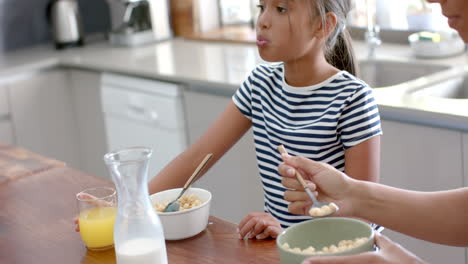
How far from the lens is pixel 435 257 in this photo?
207 cm

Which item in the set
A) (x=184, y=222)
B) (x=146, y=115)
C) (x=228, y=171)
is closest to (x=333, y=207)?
(x=184, y=222)

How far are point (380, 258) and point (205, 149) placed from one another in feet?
2.49

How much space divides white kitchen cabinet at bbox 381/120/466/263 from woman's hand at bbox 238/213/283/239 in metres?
0.79

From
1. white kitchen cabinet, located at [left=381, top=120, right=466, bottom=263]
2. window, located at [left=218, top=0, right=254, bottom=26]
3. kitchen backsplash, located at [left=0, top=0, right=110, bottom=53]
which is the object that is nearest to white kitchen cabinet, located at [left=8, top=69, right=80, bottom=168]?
kitchen backsplash, located at [left=0, top=0, right=110, bottom=53]

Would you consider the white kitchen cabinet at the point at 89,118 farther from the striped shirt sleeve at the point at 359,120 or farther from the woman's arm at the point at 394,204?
the woman's arm at the point at 394,204

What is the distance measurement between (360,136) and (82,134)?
2.05m

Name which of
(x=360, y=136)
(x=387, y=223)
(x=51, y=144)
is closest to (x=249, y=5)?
(x=51, y=144)

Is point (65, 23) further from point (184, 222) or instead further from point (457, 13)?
point (457, 13)

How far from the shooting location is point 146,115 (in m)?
2.87

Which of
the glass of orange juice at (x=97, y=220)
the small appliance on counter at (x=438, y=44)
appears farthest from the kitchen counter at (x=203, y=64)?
the glass of orange juice at (x=97, y=220)

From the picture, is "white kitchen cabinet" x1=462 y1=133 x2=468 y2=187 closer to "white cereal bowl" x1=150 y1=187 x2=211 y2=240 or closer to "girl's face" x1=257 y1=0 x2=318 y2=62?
"girl's face" x1=257 y1=0 x2=318 y2=62

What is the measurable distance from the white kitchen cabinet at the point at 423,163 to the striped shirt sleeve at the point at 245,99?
1.57 feet

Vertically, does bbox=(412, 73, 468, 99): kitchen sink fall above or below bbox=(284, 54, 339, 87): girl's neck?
below

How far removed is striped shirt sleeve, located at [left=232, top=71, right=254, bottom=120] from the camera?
1.80m
